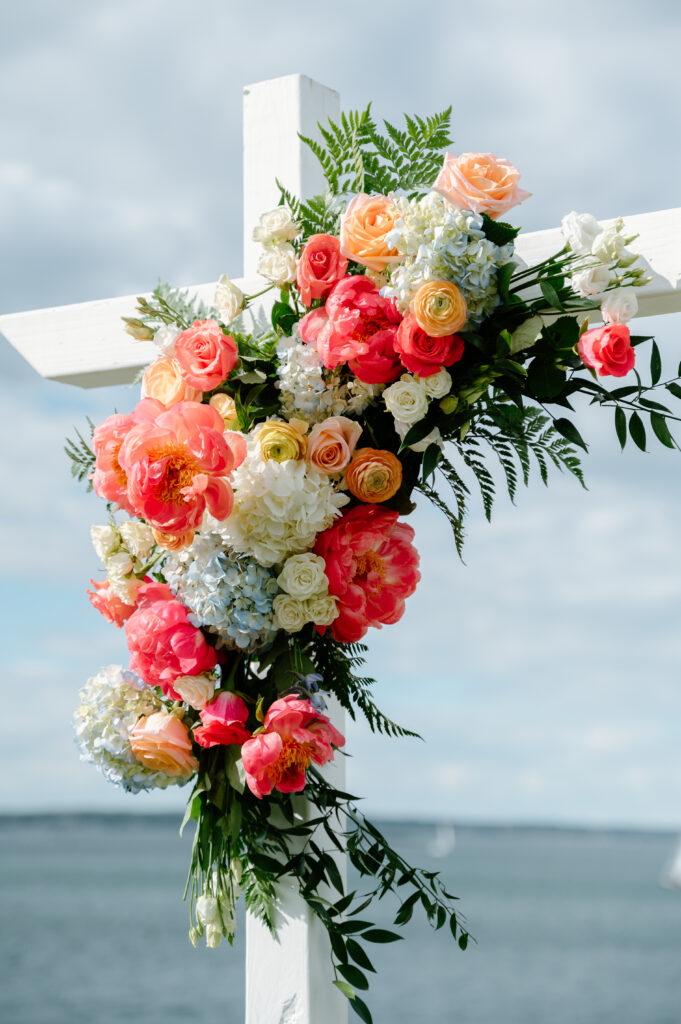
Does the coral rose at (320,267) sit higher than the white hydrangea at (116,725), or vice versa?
the coral rose at (320,267)

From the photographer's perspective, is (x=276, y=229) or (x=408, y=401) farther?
(x=276, y=229)

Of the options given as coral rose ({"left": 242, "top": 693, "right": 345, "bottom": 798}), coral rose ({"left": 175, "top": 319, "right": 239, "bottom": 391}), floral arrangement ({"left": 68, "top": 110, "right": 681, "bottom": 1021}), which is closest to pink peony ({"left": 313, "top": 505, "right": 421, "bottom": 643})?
floral arrangement ({"left": 68, "top": 110, "right": 681, "bottom": 1021})

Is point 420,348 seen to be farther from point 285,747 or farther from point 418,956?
point 418,956

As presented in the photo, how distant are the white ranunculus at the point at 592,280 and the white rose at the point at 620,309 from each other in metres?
0.03

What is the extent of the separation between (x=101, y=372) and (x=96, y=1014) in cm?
3099

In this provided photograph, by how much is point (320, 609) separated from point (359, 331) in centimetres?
31

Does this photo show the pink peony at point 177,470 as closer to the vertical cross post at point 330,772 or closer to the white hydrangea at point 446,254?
the white hydrangea at point 446,254

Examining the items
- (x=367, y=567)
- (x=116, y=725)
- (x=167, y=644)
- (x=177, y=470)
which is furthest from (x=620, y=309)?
(x=116, y=725)

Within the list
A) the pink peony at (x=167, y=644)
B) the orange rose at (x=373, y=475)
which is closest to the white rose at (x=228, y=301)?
the orange rose at (x=373, y=475)

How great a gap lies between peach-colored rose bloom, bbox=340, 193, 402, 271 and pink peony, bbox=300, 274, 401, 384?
0.09 ft

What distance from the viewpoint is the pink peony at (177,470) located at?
1.07m

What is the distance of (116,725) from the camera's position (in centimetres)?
122

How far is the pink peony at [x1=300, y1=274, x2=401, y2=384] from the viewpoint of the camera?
114 cm

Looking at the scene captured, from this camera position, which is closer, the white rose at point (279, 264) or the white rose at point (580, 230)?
the white rose at point (580, 230)
